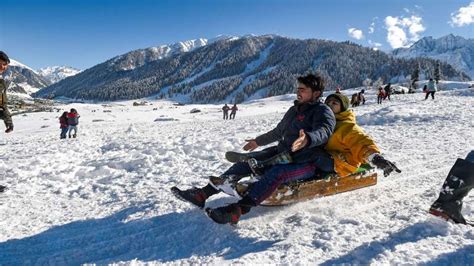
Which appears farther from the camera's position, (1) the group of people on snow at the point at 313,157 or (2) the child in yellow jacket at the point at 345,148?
(2) the child in yellow jacket at the point at 345,148

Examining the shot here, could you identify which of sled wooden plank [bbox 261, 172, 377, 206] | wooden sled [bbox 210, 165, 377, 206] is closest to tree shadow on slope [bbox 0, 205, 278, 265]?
wooden sled [bbox 210, 165, 377, 206]

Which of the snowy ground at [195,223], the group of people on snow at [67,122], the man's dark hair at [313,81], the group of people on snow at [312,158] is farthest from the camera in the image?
the group of people on snow at [67,122]

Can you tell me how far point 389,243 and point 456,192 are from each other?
0.98 meters

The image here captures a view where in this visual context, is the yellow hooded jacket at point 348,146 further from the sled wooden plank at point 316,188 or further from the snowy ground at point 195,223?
the snowy ground at point 195,223

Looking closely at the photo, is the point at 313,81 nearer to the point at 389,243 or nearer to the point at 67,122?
the point at 389,243

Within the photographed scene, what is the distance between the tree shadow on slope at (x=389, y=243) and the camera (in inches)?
150

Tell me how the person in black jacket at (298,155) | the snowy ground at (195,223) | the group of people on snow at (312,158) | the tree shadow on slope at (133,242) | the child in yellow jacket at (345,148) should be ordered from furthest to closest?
1. the child in yellow jacket at (345,148)
2. the person in black jacket at (298,155)
3. the group of people on snow at (312,158)
4. the tree shadow on slope at (133,242)
5. the snowy ground at (195,223)

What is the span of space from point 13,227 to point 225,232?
2.93 metres

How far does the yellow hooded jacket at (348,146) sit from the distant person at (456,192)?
1.06 meters

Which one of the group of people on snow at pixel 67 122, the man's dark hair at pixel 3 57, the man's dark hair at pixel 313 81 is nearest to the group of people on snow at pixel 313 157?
the man's dark hair at pixel 313 81

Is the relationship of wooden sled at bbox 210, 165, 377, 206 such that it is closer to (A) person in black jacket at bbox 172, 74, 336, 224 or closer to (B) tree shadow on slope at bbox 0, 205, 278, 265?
(A) person in black jacket at bbox 172, 74, 336, 224

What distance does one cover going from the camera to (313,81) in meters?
5.21

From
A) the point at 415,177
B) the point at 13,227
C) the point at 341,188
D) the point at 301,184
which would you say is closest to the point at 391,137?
the point at 415,177

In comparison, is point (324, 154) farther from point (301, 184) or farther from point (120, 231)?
point (120, 231)
